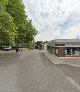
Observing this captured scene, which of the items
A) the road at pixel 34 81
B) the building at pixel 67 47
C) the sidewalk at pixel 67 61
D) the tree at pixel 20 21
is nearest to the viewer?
the road at pixel 34 81

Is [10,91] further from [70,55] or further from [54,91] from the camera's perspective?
[70,55]

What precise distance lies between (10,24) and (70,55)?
2455cm

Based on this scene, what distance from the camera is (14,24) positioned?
53.2 m

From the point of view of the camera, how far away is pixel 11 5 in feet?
198

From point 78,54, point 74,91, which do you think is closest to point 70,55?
point 78,54

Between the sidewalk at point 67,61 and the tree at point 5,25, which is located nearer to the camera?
the sidewalk at point 67,61

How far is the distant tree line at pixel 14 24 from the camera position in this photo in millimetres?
46375

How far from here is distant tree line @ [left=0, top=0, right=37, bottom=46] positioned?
152 feet

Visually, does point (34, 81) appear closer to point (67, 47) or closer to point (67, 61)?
point (67, 61)

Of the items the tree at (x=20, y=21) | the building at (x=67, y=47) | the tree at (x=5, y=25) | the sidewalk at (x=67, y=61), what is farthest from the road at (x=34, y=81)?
the building at (x=67, y=47)

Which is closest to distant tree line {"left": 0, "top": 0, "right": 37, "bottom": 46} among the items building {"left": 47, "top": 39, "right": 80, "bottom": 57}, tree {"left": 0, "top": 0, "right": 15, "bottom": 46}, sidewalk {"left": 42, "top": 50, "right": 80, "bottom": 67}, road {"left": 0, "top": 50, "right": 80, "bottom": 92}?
tree {"left": 0, "top": 0, "right": 15, "bottom": 46}

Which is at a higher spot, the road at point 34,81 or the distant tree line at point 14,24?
the distant tree line at point 14,24

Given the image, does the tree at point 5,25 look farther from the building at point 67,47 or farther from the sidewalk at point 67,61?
the building at point 67,47

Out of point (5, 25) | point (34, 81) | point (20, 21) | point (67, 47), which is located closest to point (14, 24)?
point (5, 25)
